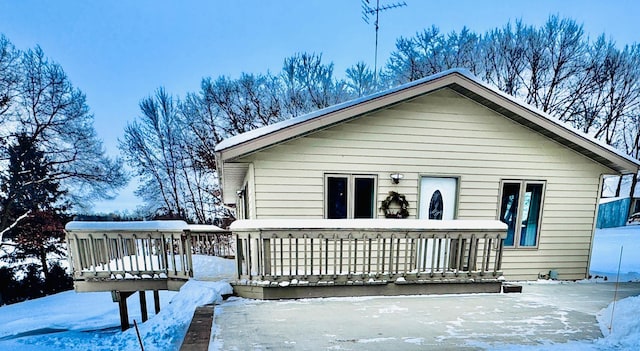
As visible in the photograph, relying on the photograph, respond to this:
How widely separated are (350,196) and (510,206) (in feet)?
10.4

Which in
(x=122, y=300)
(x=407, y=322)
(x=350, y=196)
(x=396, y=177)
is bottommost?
(x=122, y=300)

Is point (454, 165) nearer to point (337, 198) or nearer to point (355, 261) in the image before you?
point (337, 198)

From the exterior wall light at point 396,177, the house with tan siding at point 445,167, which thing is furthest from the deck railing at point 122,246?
the exterior wall light at point 396,177

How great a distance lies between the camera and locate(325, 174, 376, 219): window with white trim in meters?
4.92

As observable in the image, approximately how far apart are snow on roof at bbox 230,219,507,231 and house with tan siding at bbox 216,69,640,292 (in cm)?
59

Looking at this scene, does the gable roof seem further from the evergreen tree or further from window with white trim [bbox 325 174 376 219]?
the evergreen tree

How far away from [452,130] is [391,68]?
433 inches

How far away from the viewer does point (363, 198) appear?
501 centimetres

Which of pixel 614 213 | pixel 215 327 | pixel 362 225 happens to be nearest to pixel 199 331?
pixel 215 327

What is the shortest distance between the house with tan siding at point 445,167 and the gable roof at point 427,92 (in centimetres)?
2

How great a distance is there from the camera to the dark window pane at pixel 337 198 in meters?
4.93

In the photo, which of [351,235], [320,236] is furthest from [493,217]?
[320,236]

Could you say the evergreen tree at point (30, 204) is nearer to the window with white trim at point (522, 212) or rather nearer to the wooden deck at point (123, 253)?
the wooden deck at point (123, 253)

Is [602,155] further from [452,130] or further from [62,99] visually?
[62,99]
